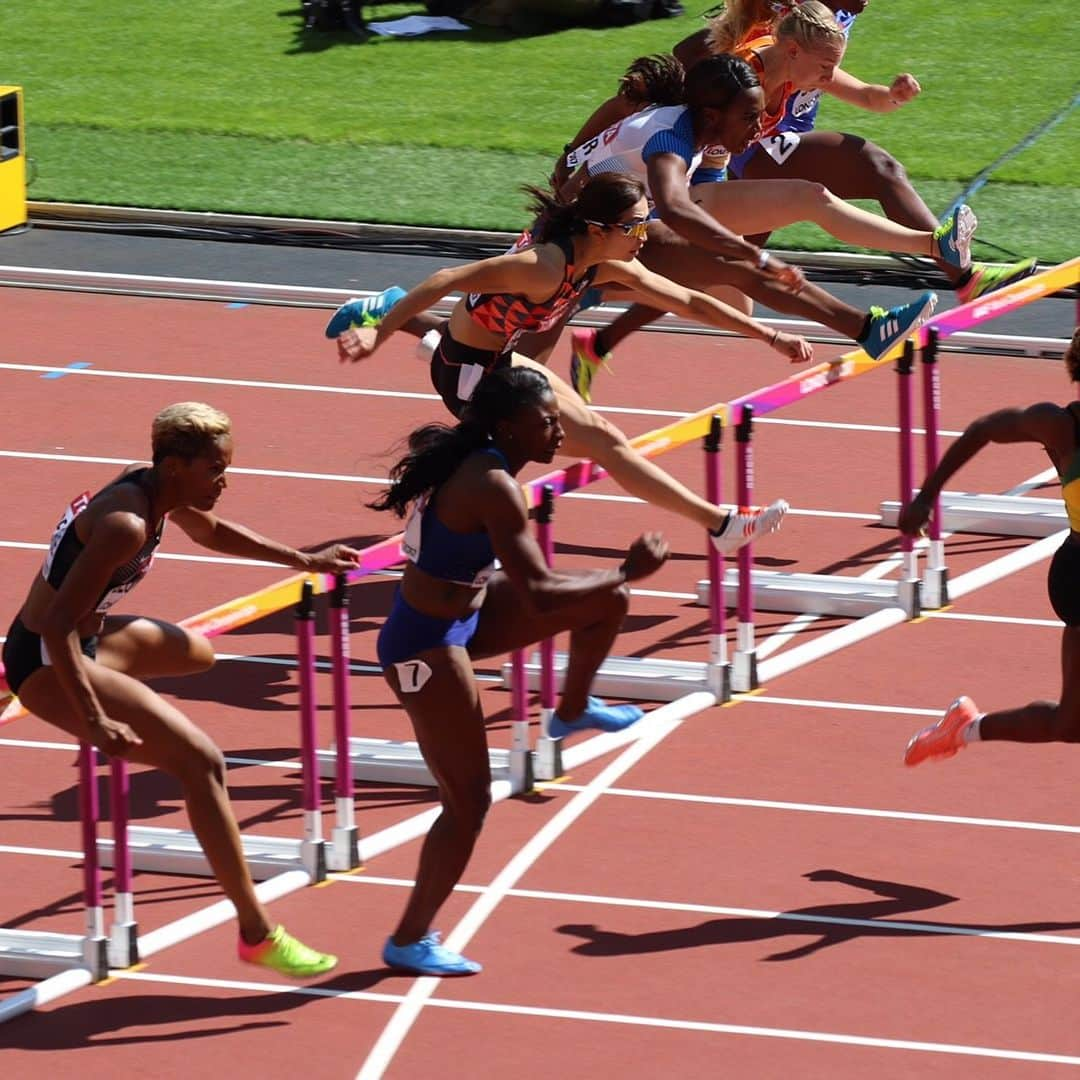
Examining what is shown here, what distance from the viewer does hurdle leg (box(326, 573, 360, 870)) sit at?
758 cm

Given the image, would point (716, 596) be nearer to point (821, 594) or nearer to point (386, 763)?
point (821, 594)

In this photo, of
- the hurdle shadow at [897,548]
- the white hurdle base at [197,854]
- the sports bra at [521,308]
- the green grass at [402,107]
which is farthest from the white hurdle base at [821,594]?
the green grass at [402,107]

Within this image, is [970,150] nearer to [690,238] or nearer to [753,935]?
[690,238]

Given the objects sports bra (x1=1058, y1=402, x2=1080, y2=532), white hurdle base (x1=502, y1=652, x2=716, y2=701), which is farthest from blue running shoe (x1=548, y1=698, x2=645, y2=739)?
white hurdle base (x1=502, y1=652, x2=716, y2=701)

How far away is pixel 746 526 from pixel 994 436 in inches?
55.9

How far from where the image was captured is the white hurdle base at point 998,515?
11.5 m

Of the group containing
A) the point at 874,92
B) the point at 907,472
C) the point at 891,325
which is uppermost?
the point at 874,92

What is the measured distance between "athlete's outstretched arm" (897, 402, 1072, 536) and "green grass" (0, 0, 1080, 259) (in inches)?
370

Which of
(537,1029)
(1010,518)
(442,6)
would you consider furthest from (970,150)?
(537,1029)

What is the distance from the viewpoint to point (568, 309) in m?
8.98

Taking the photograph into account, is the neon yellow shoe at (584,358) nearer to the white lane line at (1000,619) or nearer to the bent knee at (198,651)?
the white lane line at (1000,619)

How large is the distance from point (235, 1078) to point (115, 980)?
0.73 metres

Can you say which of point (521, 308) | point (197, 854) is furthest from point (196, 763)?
point (521, 308)

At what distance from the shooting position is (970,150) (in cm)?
1934
